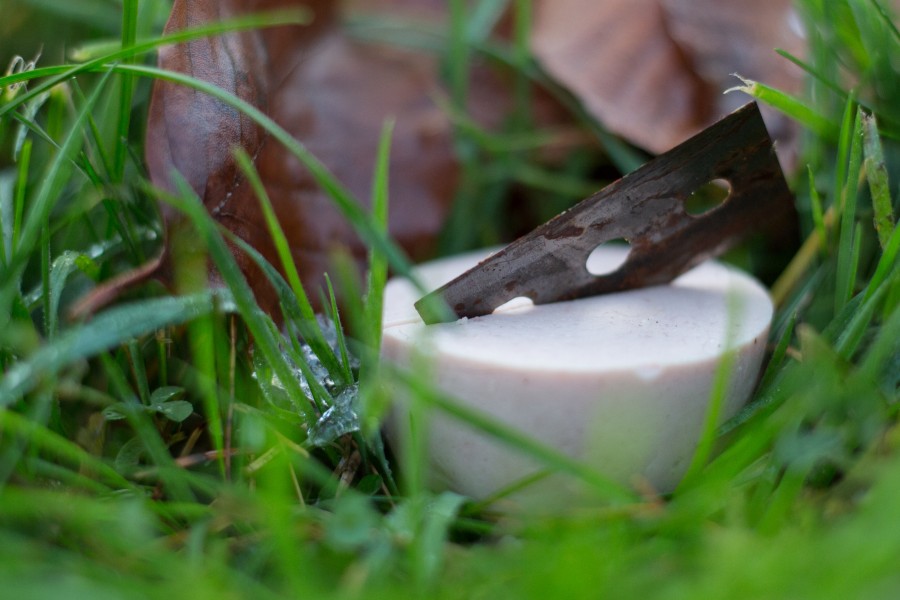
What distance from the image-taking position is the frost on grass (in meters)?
0.70

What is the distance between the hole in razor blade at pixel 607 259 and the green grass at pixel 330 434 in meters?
0.19

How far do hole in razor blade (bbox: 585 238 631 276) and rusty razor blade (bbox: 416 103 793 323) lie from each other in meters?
0.04

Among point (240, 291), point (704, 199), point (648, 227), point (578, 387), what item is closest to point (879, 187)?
point (648, 227)

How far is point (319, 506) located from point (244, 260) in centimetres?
26

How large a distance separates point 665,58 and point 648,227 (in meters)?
0.58

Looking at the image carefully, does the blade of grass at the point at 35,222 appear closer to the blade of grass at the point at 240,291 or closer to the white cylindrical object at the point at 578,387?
the blade of grass at the point at 240,291

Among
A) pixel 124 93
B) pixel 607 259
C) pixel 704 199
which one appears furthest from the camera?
pixel 704 199

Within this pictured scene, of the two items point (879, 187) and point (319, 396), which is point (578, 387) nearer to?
point (319, 396)

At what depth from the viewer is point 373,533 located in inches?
22.6

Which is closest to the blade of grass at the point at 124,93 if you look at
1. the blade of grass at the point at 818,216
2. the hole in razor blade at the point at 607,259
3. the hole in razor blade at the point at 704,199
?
the hole in razor blade at the point at 607,259

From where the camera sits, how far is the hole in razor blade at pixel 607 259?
924 millimetres

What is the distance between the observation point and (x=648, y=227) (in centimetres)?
84

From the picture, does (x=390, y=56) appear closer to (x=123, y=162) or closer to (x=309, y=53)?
(x=309, y=53)

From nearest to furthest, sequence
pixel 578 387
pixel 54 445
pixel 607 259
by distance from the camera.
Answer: pixel 54 445 → pixel 578 387 → pixel 607 259
